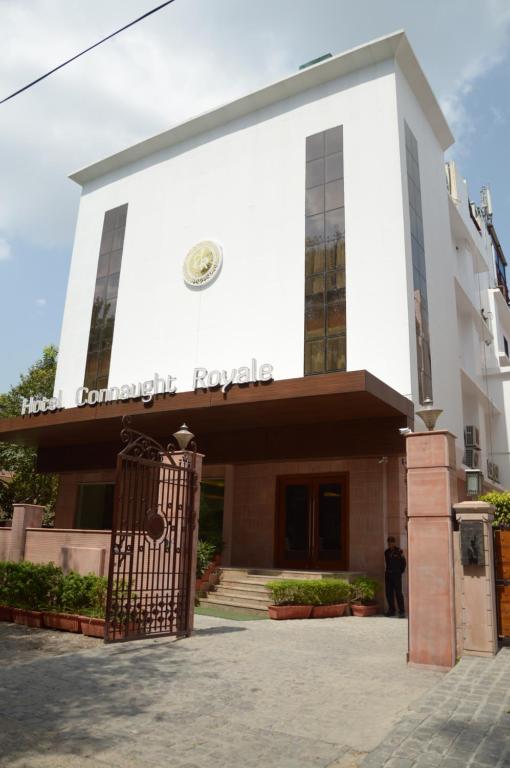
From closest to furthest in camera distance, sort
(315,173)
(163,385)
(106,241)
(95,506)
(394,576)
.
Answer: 1. (394,576)
2. (163,385)
3. (315,173)
4. (95,506)
5. (106,241)

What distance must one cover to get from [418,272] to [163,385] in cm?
836

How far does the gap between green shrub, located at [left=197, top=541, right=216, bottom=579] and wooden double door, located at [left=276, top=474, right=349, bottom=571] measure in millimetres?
2071

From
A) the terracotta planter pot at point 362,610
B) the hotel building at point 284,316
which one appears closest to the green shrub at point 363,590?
the terracotta planter pot at point 362,610

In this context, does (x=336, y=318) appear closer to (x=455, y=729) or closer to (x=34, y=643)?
(x=34, y=643)

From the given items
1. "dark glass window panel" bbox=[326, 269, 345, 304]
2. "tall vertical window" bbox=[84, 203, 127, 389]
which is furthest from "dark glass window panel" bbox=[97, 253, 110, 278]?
"dark glass window panel" bbox=[326, 269, 345, 304]

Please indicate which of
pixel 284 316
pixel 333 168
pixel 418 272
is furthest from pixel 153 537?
pixel 333 168

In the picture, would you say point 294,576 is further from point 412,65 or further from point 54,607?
point 412,65

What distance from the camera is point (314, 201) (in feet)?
60.8

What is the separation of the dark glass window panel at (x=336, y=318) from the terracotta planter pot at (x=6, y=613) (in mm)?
10605

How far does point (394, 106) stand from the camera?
17969 mm

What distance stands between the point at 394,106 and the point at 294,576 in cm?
1405

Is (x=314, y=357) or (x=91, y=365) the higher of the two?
(x=91, y=365)

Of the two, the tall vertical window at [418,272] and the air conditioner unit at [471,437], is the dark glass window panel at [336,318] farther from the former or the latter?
the air conditioner unit at [471,437]

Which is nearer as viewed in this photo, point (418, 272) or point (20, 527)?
point (20, 527)
